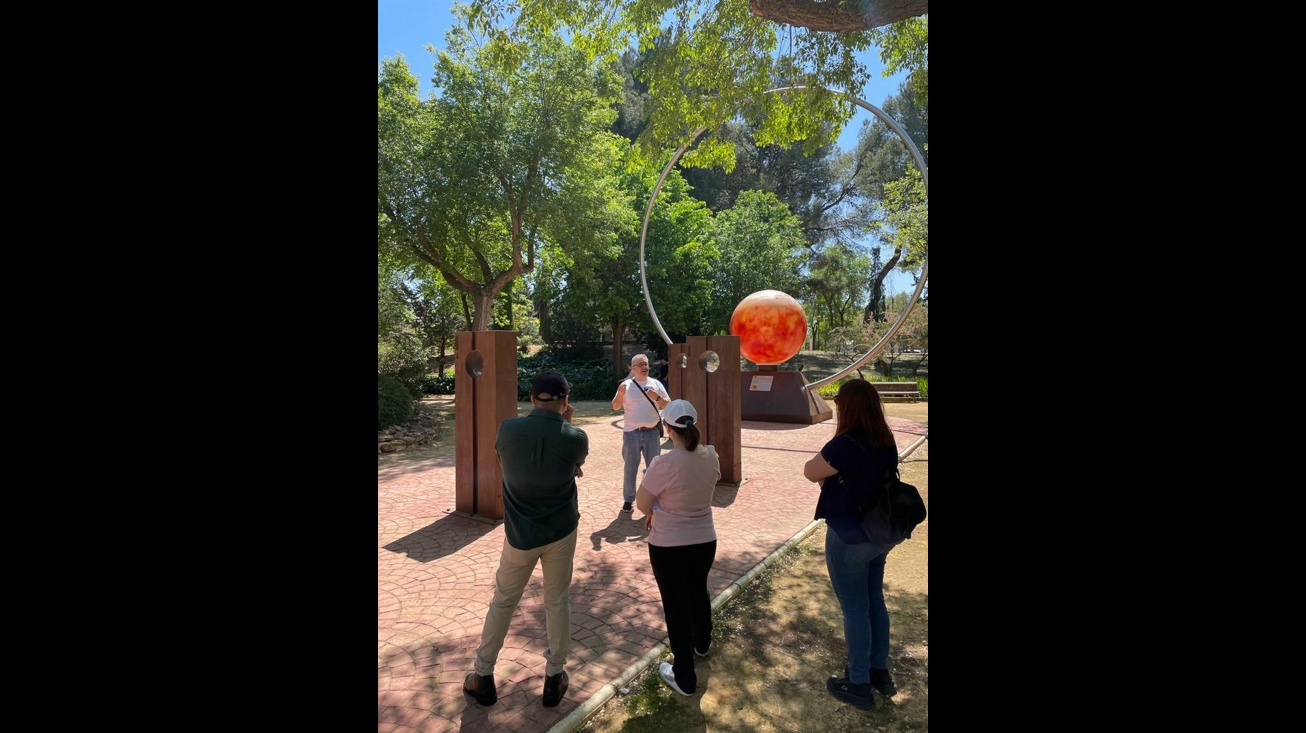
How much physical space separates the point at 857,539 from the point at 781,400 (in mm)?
12516

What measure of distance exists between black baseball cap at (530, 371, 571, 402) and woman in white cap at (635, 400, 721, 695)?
2.37ft

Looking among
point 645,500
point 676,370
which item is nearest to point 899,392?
point 676,370

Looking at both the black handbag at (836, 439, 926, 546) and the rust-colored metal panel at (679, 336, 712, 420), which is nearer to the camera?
the black handbag at (836, 439, 926, 546)

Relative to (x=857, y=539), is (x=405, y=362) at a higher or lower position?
higher

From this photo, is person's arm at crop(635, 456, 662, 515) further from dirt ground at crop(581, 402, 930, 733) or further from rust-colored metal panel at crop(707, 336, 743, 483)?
rust-colored metal panel at crop(707, 336, 743, 483)

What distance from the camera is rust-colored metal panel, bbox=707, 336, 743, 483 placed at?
29.9ft

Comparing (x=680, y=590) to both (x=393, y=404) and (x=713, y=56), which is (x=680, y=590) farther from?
(x=393, y=404)

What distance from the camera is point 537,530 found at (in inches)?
141

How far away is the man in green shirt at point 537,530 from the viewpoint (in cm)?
359

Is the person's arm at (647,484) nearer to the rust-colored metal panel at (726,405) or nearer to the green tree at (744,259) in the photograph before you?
the rust-colored metal panel at (726,405)

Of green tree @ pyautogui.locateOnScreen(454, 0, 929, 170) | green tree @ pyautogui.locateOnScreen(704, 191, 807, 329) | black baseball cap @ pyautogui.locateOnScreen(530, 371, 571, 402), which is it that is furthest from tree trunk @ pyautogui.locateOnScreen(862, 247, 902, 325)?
black baseball cap @ pyautogui.locateOnScreen(530, 371, 571, 402)
